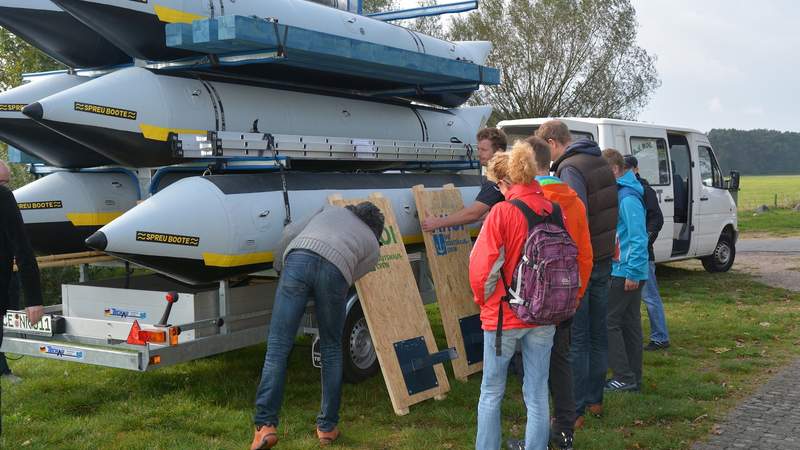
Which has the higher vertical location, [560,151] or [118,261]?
[560,151]

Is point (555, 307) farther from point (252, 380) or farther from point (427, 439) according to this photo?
point (252, 380)

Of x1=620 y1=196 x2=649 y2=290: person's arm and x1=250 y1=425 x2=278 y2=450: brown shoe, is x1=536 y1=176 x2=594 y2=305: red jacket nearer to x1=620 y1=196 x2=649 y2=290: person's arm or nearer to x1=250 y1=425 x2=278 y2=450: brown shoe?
x1=620 y1=196 x2=649 y2=290: person's arm

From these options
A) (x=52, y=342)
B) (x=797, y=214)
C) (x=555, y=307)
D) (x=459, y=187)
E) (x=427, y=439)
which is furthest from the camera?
(x=797, y=214)

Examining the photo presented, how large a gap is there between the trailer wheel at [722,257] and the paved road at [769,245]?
14.2ft

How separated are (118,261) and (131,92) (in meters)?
1.49

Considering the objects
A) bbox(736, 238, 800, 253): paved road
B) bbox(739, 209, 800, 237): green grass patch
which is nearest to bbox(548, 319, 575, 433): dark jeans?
bbox(736, 238, 800, 253): paved road

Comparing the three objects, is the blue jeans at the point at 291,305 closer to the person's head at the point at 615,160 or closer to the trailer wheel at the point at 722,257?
the person's head at the point at 615,160

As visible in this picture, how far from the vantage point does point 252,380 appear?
690 cm

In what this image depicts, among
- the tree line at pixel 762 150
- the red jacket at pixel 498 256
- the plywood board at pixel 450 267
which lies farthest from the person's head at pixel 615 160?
the tree line at pixel 762 150

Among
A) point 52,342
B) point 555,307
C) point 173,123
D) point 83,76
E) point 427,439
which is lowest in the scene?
point 427,439

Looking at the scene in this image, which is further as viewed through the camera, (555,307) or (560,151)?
(560,151)

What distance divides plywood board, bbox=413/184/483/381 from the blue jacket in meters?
1.48

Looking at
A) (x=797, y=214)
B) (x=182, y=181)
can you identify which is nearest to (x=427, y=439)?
Result: (x=182, y=181)

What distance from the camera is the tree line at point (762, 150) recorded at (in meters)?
84.9
